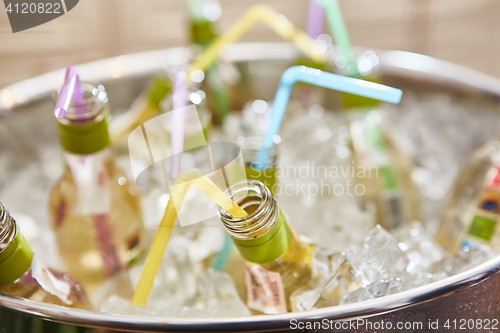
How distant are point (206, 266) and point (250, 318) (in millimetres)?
244

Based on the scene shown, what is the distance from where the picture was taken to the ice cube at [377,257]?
1.42 ft

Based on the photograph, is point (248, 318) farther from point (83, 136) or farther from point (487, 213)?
point (487, 213)

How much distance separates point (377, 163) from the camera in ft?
2.38

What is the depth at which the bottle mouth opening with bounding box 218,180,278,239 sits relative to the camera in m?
0.36

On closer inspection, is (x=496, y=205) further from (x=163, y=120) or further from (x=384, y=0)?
(x=384, y=0)

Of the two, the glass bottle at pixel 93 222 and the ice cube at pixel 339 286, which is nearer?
the ice cube at pixel 339 286

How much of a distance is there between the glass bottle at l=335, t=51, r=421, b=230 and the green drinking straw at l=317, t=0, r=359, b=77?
1cm

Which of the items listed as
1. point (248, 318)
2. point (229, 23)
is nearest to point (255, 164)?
point (248, 318)

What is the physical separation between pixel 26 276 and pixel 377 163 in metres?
0.51

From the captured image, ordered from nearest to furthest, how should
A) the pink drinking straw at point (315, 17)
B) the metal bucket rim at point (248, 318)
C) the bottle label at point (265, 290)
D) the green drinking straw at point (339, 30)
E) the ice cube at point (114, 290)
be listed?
the metal bucket rim at point (248, 318), the bottle label at point (265, 290), the ice cube at point (114, 290), the green drinking straw at point (339, 30), the pink drinking straw at point (315, 17)

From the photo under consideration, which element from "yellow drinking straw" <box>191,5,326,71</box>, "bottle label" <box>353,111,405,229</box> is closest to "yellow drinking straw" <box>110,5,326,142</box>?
"yellow drinking straw" <box>191,5,326,71</box>

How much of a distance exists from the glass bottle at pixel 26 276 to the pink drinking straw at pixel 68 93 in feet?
0.28

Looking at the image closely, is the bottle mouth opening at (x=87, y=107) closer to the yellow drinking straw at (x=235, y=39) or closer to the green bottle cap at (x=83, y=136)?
the green bottle cap at (x=83, y=136)

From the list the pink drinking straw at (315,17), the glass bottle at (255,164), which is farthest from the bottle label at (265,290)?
the pink drinking straw at (315,17)
